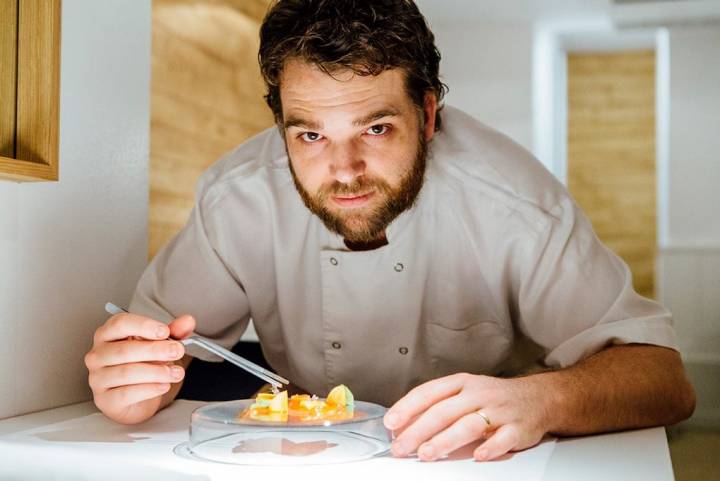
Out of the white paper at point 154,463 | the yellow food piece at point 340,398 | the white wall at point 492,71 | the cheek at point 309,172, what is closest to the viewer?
the white paper at point 154,463

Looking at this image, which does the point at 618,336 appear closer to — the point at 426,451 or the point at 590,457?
the point at 590,457

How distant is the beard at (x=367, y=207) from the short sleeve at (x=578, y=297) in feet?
0.70

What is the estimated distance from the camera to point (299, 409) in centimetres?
92

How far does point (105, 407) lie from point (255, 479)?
0.37 metres

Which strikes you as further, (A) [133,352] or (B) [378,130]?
(B) [378,130]

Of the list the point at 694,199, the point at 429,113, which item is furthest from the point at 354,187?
the point at 694,199

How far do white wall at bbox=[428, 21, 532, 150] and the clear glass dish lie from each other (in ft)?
10.4

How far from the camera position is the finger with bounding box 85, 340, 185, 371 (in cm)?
97

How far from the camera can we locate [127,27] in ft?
4.63

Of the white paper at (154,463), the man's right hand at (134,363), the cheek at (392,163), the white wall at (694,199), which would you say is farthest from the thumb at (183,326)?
the white wall at (694,199)

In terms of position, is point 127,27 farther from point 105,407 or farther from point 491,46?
point 491,46

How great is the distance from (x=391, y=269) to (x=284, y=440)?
55 cm

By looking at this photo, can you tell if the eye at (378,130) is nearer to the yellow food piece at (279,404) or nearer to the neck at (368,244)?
the neck at (368,244)

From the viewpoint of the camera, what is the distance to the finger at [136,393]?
1.03 m
